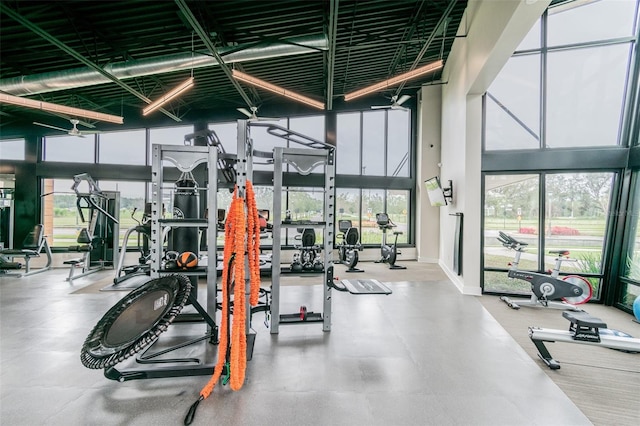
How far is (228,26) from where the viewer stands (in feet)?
17.0

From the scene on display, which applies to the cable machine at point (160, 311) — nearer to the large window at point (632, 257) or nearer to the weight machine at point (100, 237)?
the weight machine at point (100, 237)

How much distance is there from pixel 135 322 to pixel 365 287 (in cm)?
258

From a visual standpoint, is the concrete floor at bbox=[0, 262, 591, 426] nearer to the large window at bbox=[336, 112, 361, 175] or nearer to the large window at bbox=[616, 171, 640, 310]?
the large window at bbox=[616, 171, 640, 310]

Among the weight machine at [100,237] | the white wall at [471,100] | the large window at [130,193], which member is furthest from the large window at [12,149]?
the white wall at [471,100]

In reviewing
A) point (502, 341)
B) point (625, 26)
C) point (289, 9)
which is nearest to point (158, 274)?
point (502, 341)

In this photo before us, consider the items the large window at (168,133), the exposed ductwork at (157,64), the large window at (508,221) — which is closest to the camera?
the exposed ductwork at (157,64)

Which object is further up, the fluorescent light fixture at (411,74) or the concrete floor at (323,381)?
the fluorescent light fixture at (411,74)

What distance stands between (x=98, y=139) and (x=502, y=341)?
35.4ft

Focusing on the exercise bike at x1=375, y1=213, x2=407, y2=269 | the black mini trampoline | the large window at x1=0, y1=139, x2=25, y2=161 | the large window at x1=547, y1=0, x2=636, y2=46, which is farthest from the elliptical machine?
the large window at x1=547, y1=0, x2=636, y2=46

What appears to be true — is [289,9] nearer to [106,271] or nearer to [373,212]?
[373,212]

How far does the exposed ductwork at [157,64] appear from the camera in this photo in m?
5.21

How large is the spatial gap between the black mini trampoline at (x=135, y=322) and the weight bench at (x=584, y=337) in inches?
139

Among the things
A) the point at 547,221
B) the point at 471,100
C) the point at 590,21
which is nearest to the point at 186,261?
the point at 471,100

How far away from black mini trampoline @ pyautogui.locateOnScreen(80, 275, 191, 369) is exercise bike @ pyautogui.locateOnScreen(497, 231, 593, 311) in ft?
16.2
